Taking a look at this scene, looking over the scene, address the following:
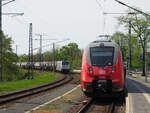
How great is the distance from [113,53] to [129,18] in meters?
32.0

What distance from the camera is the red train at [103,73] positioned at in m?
12.9

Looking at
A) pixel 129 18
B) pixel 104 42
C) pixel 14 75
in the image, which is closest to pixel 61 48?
pixel 14 75

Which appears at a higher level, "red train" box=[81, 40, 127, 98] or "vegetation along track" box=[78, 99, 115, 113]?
"red train" box=[81, 40, 127, 98]

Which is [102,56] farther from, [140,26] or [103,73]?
[140,26]

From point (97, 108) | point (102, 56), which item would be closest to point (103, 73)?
point (102, 56)

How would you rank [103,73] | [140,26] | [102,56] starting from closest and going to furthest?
[103,73]
[102,56]
[140,26]

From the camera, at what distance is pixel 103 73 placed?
42.6 ft

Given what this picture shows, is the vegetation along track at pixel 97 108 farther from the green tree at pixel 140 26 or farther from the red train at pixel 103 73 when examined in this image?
the green tree at pixel 140 26

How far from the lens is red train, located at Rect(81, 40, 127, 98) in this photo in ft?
42.3

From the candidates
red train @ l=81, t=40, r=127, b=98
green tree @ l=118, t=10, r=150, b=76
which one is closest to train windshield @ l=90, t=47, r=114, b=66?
red train @ l=81, t=40, r=127, b=98

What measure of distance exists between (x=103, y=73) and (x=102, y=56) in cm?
107

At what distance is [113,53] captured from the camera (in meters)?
13.6

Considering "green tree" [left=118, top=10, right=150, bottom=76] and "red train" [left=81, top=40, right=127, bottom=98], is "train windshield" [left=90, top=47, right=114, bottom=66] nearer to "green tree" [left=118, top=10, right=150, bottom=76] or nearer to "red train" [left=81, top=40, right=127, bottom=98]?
"red train" [left=81, top=40, right=127, bottom=98]

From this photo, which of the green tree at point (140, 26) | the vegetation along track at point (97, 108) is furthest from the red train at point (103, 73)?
the green tree at point (140, 26)
